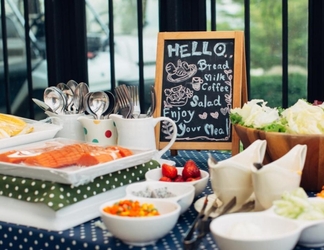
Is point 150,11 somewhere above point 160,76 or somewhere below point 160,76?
above

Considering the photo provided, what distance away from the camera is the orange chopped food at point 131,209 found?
1073 millimetres

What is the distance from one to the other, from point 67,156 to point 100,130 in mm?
332

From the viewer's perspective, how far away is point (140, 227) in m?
1.04

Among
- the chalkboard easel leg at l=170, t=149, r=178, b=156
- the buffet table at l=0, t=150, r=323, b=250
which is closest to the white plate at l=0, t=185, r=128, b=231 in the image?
the buffet table at l=0, t=150, r=323, b=250

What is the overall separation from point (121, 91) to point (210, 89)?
1.15 feet

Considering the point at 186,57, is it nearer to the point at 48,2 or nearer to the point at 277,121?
the point at 277,121

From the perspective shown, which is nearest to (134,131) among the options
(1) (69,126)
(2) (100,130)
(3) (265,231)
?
(2) (100,130)

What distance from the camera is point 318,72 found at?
230cm

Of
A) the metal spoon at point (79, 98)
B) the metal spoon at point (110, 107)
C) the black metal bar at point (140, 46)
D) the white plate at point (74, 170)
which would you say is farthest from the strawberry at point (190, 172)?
the black metal bar at point (140, 46)

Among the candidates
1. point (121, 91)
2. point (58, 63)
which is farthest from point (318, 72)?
point (58, 63)

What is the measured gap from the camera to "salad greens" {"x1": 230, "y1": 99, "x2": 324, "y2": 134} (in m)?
1.38

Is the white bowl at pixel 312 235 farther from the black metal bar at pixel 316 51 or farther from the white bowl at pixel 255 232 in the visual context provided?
the black metal bar at pixel 316 51

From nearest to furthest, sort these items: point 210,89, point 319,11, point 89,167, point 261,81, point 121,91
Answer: point 89,167 < point 121,91 < point 210,89 < point 319,11 < point 261,81

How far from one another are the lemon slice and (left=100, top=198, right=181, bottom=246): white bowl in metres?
0.59
